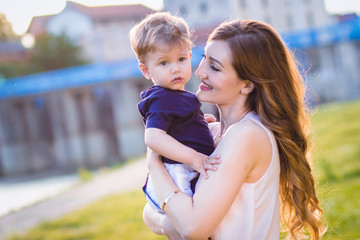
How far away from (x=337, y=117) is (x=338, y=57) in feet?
31.7

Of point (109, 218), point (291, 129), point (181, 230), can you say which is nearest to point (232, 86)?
point (291, 129)

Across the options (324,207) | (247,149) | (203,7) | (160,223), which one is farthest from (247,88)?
(203,7)

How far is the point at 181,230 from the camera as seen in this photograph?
1.96m

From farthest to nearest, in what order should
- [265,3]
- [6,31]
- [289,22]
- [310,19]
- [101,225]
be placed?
[6,31]
[310,19]
[289,22]
[265,3]
[101,225]

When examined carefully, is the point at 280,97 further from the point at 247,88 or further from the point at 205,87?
the point at 205,87

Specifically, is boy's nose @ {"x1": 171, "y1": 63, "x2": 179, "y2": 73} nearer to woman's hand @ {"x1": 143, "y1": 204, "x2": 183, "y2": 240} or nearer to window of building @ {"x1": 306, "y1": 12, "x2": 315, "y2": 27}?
woman's hand @ {"x1": 143, "y1": 204, "x2": 183, "y2": 240}

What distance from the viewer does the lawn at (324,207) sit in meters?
5.10

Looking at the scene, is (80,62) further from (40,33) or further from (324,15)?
(324,15)

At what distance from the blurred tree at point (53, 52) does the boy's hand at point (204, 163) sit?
28.8 meters

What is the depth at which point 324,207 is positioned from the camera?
551cm

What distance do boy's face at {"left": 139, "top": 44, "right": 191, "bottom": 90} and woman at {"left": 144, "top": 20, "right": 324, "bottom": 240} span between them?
15cm

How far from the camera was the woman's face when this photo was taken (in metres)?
2.13

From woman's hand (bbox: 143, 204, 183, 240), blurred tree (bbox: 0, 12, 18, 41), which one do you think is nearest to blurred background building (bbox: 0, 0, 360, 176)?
woman's hand (bbox: 143, 204, 183, 240)

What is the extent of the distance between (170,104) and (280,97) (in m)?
0.55
